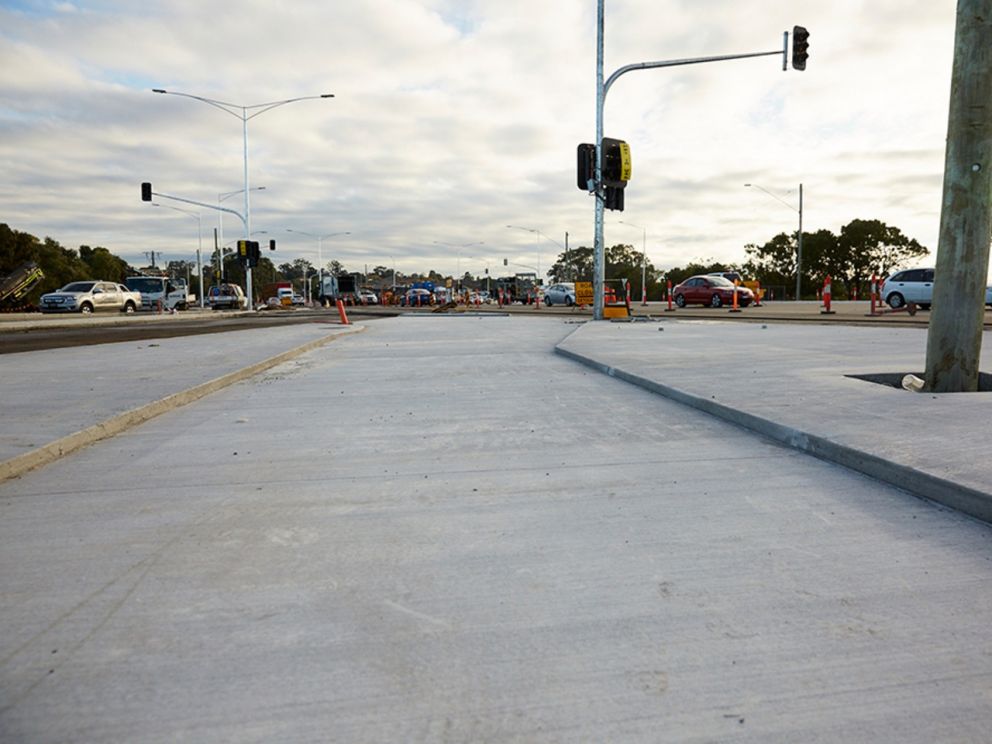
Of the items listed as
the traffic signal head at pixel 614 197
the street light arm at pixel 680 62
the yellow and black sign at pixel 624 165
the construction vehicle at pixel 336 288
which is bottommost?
the construction vehicle at pixel 336 288

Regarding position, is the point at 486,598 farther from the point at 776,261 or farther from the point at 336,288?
the point at 776,261

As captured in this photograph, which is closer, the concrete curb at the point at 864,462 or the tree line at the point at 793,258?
the concrete curb at the point at 864,462

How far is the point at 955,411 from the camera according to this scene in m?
6.22

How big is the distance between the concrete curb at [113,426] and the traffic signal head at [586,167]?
11.5 metres

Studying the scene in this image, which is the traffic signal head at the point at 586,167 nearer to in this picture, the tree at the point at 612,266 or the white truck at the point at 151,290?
the white truck at the point at 151,290

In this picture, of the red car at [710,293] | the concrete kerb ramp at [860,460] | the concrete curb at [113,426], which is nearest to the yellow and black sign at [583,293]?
the red car at [710,293]

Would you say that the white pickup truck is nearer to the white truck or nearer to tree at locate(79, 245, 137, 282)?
the white truck

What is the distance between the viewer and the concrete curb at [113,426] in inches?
200

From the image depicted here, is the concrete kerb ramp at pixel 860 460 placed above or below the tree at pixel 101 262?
below

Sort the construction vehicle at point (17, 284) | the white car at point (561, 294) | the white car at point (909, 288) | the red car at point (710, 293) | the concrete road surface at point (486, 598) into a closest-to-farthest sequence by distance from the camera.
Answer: the concrete road surface at point (486, 598) < the white car at point (909, 288) < the red car at point (710, 293) < the construction vehicle at point (17, 284) < the white car at point (561, 294)

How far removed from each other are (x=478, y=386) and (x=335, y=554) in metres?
5.67

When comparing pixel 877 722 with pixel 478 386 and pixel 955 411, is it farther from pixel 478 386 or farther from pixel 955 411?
pixel 478 386

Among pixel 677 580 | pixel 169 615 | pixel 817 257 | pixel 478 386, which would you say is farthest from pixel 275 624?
pixel 817 257

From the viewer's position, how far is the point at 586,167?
19.9m
